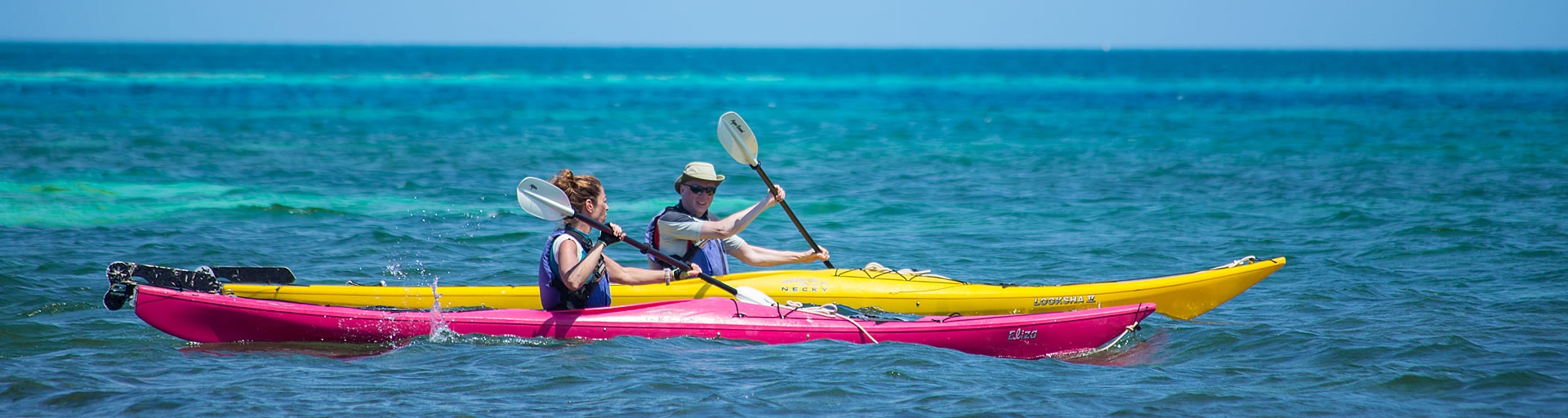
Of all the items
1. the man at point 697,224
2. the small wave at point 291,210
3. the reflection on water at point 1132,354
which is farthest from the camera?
the small wave at point 291,210

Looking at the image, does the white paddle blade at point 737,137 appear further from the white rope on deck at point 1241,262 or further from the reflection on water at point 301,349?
the white rope on deck at point 1241,262

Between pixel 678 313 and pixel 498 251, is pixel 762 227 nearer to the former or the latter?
pixel 498 251

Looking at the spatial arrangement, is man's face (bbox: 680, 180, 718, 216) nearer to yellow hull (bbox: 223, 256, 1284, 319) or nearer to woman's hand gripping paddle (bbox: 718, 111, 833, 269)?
yellow hull (bbox: 223, 256, 1284, 319)

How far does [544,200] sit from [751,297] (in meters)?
1.25

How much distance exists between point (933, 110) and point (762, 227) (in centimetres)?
2308

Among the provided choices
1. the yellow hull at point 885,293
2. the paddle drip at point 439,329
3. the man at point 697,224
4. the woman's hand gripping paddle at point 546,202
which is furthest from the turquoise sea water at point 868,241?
the man at point 697,224

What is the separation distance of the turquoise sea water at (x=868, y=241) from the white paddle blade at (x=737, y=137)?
172 cm

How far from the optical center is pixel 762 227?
11.2 metres

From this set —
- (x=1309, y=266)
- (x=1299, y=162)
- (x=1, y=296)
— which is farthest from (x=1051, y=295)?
(x=1299, y=162)

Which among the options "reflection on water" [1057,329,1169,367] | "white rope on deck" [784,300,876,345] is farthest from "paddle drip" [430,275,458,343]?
"reflection on water" [1057,329,1169,367]

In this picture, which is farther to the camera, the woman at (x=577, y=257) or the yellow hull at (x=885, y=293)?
the yellow hull at (x=885, y=293)

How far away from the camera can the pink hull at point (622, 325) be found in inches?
232

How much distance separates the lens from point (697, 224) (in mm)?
6578

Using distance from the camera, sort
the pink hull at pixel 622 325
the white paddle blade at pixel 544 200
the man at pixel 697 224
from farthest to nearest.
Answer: the man at pixel 697 224 < the pink hull at pixel 622 325 < the white paddle blade at pixel 544 200
